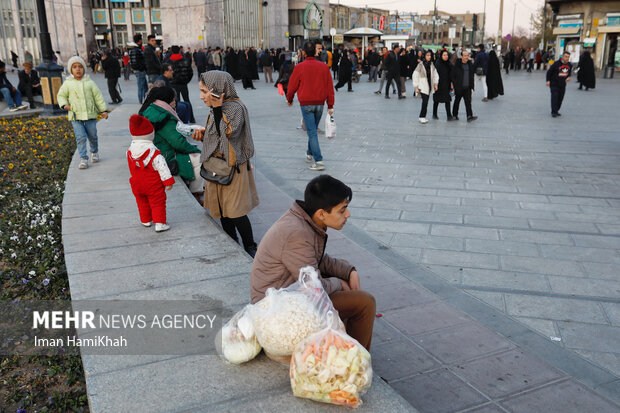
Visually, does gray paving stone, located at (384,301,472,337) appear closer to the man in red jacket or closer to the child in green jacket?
the man in red jacket

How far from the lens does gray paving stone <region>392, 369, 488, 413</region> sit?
2.94m

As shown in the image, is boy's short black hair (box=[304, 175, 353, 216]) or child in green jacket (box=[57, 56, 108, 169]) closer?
boy's short black hair (box=[304, 175, 353, 216])

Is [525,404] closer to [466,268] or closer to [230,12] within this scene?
[466,268]

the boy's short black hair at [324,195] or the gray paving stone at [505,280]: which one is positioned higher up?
the boy's short black hair at [324,195]

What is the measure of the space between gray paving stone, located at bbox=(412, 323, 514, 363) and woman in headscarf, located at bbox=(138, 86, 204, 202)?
11.2ft

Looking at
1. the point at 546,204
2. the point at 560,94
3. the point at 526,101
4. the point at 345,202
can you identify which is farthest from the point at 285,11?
the point at 345,202

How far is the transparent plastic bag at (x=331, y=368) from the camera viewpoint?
2289 millimetres

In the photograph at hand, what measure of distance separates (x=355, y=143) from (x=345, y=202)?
7681 millimetres

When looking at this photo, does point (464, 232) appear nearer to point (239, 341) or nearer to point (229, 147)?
point (229, 147)

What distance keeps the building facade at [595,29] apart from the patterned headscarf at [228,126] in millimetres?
36499

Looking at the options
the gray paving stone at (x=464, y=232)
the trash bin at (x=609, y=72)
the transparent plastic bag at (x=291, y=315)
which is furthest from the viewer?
the trash bin at (x=609, y=72)

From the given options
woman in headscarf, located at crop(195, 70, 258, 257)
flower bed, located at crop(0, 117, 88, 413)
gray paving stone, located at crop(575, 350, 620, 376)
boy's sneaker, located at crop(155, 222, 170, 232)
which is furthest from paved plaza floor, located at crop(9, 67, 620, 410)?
flower bed, located at crop(0, 117, 88, 413)

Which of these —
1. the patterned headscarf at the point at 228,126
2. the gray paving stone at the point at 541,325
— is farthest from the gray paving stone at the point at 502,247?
the patterned headscarf at the point at 228,126

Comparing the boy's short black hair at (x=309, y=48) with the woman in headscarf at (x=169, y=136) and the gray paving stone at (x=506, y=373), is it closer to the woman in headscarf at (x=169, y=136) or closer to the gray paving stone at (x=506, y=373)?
the woman in headscarf at (x=169, y=136)
